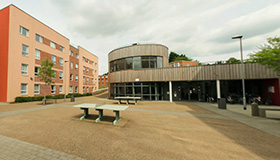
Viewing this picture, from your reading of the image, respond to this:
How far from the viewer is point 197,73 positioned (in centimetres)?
1459

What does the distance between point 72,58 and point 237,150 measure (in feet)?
109

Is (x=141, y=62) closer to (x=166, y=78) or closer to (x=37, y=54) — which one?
(x=166, y=78)

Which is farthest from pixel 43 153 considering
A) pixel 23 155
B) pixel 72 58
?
pixel 72 58

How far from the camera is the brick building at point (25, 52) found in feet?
49.8

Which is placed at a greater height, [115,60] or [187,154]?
[115,60]

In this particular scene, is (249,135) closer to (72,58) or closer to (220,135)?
(220,135)

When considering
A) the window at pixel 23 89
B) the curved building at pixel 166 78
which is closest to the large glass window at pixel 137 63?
the curved building at pixel 166 78

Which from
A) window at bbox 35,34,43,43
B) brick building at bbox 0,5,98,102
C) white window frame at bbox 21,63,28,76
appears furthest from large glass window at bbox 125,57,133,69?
window at bbox 35,34,43,43

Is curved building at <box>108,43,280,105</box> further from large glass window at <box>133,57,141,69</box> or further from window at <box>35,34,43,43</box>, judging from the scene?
window at <box>35,34,43,43</box>

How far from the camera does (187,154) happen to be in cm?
325

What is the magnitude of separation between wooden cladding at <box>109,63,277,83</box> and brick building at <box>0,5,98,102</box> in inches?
438

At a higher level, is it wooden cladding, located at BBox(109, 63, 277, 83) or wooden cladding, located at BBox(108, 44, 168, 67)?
wooden cladding, located at BBox(108, 44, 168, 67)

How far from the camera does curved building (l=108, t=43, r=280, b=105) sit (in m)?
13.8

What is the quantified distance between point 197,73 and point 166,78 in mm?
4181
